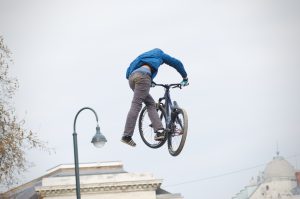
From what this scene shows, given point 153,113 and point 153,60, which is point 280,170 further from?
point 153,60

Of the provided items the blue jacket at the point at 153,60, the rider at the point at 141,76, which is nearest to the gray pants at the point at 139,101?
the rider at the point at 141,76

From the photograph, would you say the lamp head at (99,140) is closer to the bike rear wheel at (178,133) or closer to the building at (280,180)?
the bike rear wheel at (178,133)

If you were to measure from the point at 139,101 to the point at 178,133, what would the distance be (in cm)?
77

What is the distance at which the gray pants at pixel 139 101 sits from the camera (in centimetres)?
1023

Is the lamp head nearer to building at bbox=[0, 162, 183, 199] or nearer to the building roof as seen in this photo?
building at bbox=[0, 162, 183, 199]

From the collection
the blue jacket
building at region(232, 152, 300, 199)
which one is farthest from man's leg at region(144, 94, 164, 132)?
building at region(232, 152, 300, 199)

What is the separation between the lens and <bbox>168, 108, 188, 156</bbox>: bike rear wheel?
10484 mm

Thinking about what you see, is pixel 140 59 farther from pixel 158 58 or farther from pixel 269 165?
pixel 269 165

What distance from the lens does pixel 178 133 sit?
10758mm

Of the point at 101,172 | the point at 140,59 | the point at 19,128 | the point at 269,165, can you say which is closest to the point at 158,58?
the point at 140,59

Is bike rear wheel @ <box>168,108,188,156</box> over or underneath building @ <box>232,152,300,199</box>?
underneath

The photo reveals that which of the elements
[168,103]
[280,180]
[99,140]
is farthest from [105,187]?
[280,180]

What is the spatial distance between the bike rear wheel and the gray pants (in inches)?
7.7

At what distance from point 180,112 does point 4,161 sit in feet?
63.0
